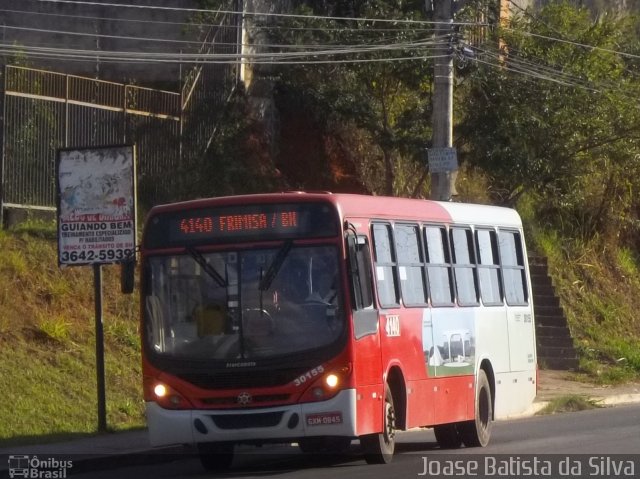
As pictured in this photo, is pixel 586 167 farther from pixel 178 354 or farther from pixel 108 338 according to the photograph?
pixel 178 354

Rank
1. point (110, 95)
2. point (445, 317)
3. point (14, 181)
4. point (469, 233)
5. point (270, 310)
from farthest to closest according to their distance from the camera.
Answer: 1. point (110, 95)
2. point (14, 181)
3. point (469, 233)
4. point (445, 317)
5. point (270, 310)

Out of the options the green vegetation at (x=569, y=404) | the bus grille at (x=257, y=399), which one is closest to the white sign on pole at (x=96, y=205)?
the bus grille at (x=257, y=399)

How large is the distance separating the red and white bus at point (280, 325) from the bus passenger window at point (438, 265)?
64 centimetres

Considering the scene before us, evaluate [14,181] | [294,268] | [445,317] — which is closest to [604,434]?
[445,317]

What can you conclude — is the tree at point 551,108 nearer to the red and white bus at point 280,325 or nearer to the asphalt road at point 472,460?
the asphalt road at point 472,460

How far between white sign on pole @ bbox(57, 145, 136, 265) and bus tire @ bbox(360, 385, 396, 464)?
4.98 metres

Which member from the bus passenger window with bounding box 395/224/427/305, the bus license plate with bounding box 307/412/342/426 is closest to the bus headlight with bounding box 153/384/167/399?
the bus license plate with bounding box 307/412/342/426

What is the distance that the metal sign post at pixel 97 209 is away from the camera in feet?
52.6

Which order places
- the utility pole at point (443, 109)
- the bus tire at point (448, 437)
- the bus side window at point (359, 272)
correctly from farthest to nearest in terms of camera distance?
the utility pole at point (443, 109)
the bus tire at point (448, 437)
the bus side window at point (359, 272)

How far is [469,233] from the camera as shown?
1544 centimetres

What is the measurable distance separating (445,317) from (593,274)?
17676 millimetres

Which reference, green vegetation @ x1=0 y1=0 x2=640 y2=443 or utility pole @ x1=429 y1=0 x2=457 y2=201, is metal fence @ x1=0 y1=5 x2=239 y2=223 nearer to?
green vegetation @ x1=0 y1=0 x2=640 y2=443

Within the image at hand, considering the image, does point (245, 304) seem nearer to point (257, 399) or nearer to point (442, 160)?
point (257, 399)

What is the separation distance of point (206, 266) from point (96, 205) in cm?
432
